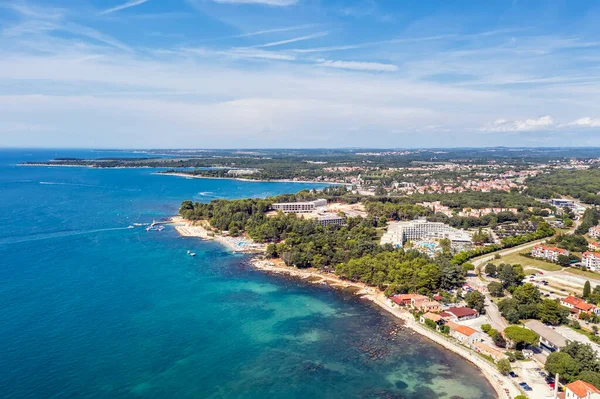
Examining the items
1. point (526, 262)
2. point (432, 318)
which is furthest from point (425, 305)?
point (526, 262)

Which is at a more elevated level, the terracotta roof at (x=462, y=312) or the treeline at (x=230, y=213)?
the treeline at (x=230, y=213)

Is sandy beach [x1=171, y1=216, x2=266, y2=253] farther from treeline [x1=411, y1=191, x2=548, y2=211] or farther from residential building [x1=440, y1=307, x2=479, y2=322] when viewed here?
treeline [x1=411, y1=191, x2=548, y2=211]

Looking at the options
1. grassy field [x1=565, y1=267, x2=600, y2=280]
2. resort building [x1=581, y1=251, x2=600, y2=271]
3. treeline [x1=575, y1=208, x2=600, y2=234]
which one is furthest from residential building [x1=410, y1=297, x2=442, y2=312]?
treeline [x1=575, y1=208, x2=600, y2=234]

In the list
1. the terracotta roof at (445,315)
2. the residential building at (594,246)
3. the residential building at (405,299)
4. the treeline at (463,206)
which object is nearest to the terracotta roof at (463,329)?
the terracotta roof at (445,315)

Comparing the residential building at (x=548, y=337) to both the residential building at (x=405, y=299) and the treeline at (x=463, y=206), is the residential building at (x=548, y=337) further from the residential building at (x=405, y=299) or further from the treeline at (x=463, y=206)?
the treeline at (x=463, y=206)

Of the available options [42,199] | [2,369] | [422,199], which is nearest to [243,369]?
[2,369]
